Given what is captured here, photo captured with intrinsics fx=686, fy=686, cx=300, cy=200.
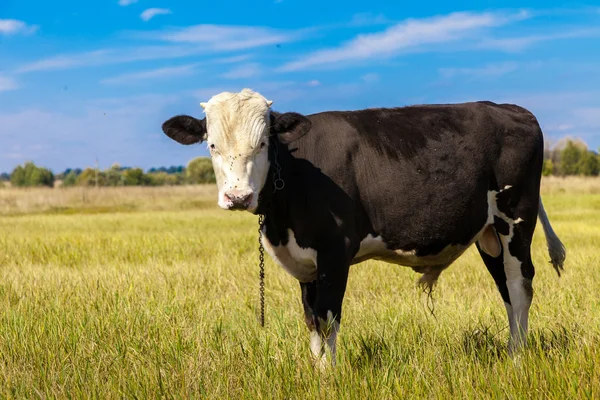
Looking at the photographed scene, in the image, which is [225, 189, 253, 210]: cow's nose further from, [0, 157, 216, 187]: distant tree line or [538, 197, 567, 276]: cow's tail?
[0, 157, 216, 187]: distant tree line

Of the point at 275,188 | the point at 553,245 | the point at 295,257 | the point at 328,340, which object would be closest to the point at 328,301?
the point at 328,340

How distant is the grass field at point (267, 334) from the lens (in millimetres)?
4273

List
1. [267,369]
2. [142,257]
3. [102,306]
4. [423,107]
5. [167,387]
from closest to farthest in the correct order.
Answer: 1. [167,387]
2. [267,369]
3. [423,107]
4. [102,306]
5. [142,257]

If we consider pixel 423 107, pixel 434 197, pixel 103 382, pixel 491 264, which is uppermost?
pixel 423 107

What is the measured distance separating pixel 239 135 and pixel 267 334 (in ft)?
4.87

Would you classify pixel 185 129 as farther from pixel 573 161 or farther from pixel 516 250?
pixel 573 161

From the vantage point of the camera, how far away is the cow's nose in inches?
177

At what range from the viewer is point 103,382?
179 inches

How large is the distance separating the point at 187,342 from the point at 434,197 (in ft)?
7.52

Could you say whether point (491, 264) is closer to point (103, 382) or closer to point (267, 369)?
point (267, 369)

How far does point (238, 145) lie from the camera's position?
4.74 meters

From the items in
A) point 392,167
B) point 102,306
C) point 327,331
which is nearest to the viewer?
point 327,331

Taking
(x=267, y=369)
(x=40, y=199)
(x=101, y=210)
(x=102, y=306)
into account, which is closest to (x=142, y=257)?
(x=102, y=306)

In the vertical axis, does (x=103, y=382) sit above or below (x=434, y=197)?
below
